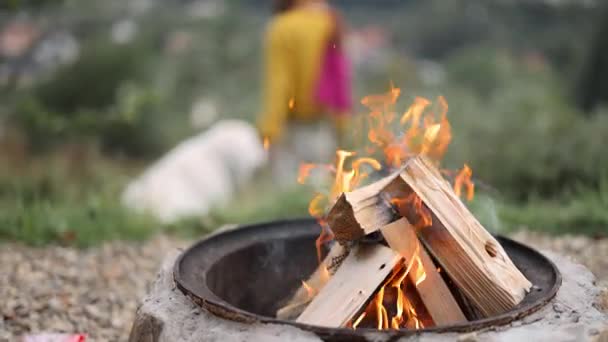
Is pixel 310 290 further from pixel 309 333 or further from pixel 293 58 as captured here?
pixel 293 58

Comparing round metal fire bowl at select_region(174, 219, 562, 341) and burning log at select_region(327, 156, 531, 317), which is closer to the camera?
burning log at select_region(327, 156, 531, 317)

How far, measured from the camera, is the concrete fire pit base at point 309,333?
6.13 ft

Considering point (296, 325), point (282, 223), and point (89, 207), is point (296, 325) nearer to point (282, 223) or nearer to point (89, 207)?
point (282, 223)

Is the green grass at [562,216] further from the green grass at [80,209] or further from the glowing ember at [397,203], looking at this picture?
the glowing ember at [397,203]

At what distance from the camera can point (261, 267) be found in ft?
9.35

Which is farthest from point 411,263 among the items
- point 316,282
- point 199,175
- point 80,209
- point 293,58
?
point 199,175

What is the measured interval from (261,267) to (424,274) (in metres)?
0.86

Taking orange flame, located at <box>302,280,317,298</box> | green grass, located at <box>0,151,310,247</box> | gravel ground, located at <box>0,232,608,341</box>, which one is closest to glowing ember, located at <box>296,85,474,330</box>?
orange flame, located at <box>302,280,317,298</box>

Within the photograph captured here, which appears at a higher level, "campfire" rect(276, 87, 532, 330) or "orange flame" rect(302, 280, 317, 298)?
"campfire" rect(276, 87, 532, 330)

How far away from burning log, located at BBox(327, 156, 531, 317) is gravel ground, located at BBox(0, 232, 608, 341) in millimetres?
1054

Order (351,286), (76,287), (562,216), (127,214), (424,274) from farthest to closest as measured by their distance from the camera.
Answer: (127,214) → (562,216) → (76,287) → (424,274) → (351,286)

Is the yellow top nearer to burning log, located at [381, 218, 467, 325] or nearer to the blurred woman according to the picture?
the blurred woman

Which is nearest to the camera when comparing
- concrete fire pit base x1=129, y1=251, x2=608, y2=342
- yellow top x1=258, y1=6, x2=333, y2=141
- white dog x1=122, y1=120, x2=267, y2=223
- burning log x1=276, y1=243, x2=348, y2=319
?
concrete fire pit base x1=129, y1=251, x2=608, y2=342

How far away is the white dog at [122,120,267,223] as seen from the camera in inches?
220
